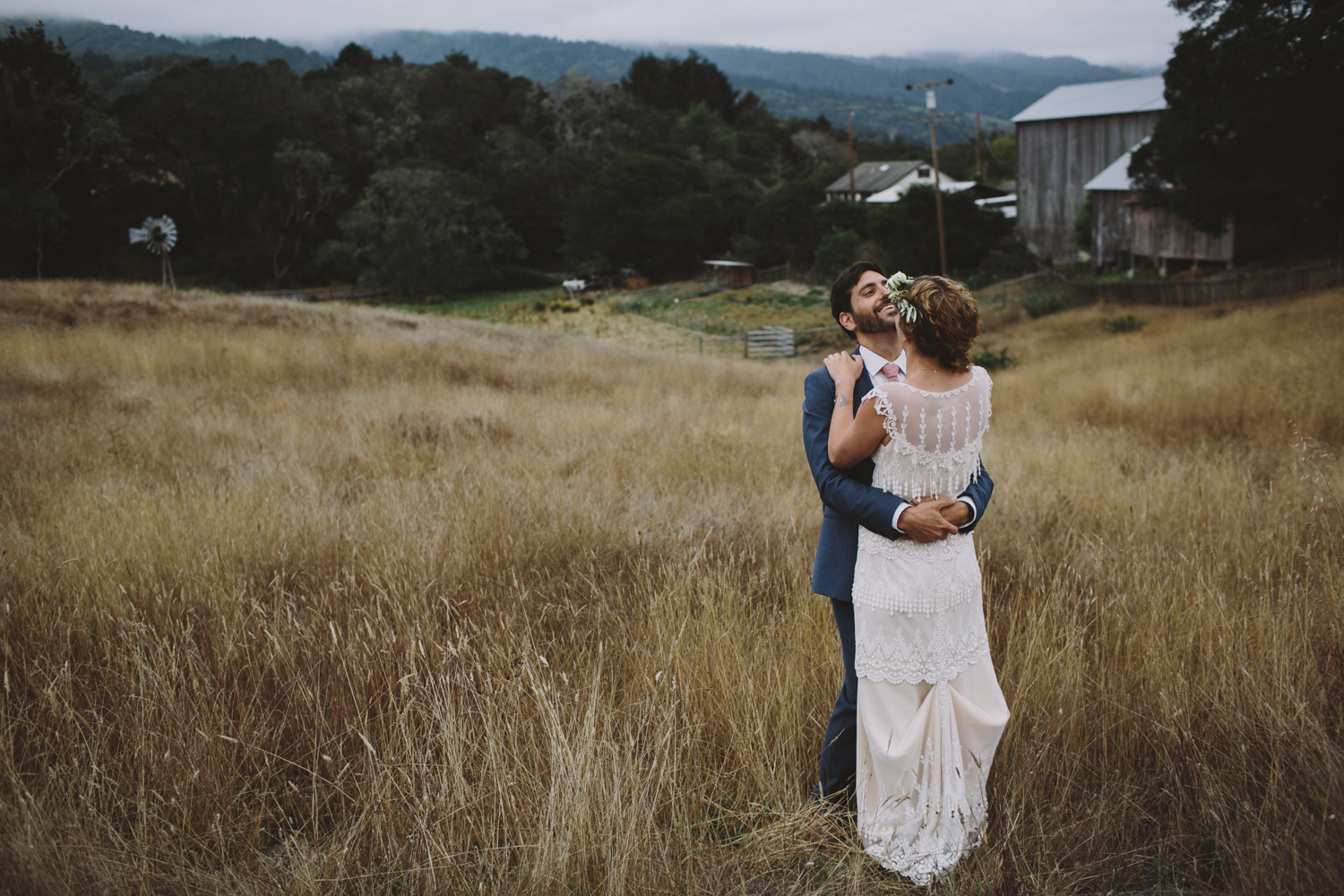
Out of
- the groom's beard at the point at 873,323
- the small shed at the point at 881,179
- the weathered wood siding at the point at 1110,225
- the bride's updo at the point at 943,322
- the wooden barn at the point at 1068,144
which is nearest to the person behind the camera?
the bride's updo at the point at 943,322

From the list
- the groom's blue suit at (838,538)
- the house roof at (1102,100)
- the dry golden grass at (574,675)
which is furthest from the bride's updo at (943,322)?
the house roof at (1102,100)

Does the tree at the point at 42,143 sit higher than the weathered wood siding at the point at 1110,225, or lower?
higher

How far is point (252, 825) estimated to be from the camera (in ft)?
8.05

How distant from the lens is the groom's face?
2.46 m

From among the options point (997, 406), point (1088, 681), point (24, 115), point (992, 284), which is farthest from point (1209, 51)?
point (24, 115)

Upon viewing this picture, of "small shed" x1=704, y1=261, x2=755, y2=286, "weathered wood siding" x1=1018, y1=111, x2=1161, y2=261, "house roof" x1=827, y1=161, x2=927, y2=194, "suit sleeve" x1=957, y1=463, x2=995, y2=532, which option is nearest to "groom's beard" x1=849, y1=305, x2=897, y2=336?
"suit sleeve" x1=957, y1=463, x2=995, y2=532

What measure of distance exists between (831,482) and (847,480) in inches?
1.9

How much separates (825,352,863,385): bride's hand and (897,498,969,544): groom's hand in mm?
440

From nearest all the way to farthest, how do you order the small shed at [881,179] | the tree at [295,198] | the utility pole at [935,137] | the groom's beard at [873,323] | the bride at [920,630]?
the bride at [920,630] < the groom's beard at [873,323] < the utility pole at [935,137] < the tree at [295,198] < the small shed at [881,179]

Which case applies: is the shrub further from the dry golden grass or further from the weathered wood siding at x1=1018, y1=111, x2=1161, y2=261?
the weathered wood siding at x1=1018, y1=111, x2=1161, y2=261

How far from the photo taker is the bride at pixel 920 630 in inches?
88.1

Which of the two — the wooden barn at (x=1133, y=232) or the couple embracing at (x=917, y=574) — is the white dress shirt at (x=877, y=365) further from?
the wooden barn at (x=1133, y=232)
